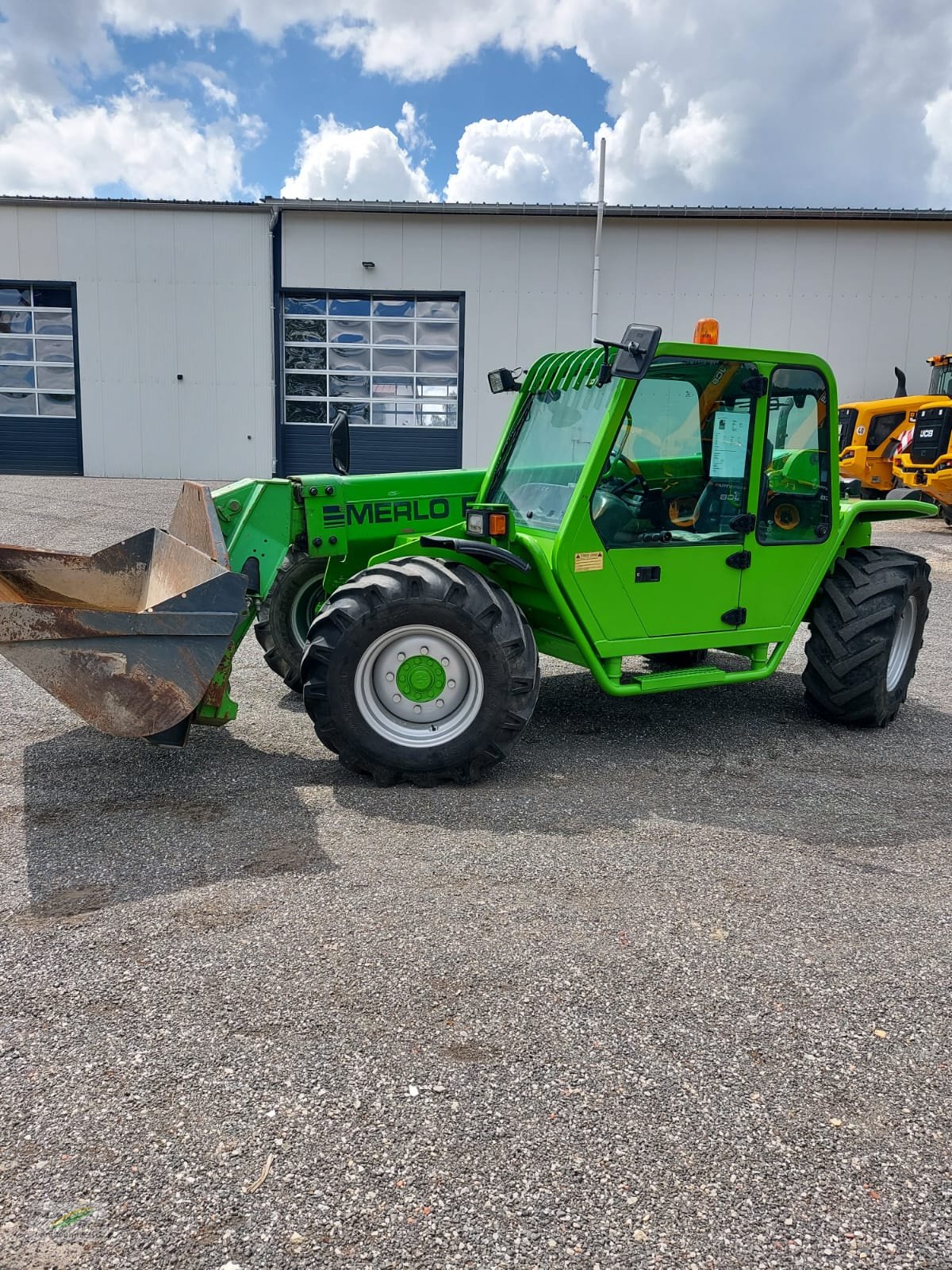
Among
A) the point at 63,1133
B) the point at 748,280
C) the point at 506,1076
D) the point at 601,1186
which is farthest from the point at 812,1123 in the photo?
the point at 748,280

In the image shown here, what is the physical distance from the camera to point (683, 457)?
5.31 meters

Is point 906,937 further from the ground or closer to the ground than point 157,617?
closer to the ground

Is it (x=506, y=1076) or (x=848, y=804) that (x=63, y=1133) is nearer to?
(x=506, y=1076)

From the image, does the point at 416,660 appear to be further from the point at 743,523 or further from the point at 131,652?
the point at 743,523

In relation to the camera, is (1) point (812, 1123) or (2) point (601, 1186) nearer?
(2) point (601, 1186)

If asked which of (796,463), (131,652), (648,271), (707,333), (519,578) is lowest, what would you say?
(131,652)

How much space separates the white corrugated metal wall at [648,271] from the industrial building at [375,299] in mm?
36

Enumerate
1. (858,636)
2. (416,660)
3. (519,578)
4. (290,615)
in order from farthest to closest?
1. (290,615)
2. (858,636)
3. (519,578)
4. (416,660)

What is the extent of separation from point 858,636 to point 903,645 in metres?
0.76

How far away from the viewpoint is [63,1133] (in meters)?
2.39

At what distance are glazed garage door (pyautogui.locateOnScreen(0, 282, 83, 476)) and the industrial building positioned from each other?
0.05 meters

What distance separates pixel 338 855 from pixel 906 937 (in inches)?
83.5

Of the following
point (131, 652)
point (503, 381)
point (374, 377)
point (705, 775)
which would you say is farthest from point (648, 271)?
point (131, 652)

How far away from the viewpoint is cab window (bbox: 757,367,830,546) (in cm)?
548
